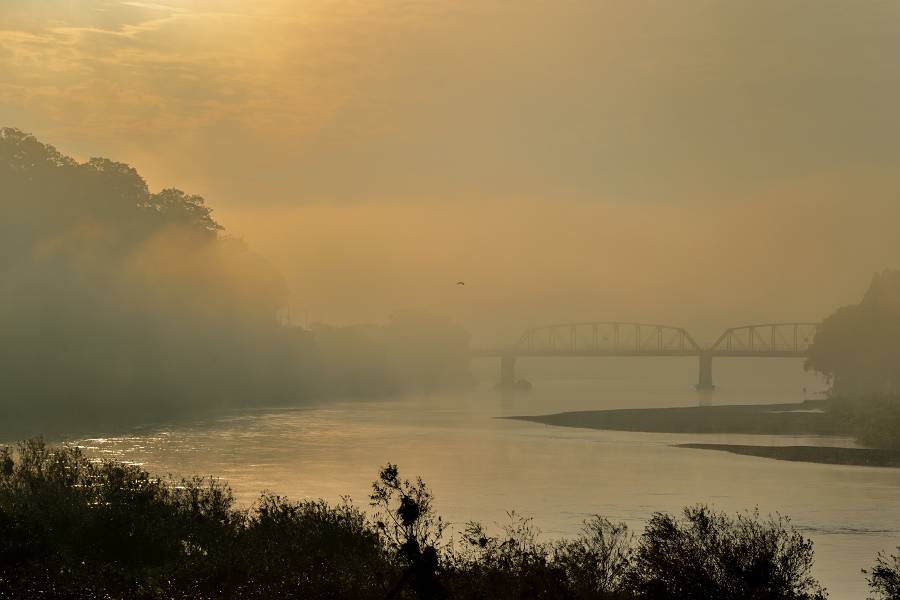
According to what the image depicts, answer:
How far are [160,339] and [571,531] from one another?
73.3 meters

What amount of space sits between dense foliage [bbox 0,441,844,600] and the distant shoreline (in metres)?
41.8

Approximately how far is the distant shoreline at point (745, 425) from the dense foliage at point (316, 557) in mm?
41833

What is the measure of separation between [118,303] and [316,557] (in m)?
76.7

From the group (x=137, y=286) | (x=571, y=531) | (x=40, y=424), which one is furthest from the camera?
(x=137, y=286)

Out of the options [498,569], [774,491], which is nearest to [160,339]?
[774,491]

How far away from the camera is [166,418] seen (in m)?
86.4

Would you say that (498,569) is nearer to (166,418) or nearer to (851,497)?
(851,497)

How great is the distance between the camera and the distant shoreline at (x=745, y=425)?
64844 mm

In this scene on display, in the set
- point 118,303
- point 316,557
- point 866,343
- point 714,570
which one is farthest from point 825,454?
point 118,303

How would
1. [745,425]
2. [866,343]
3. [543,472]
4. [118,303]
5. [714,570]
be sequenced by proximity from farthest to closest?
[866,343] < [118,303] < [745,425] < [543,472] < [714,570]

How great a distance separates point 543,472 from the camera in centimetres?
5659

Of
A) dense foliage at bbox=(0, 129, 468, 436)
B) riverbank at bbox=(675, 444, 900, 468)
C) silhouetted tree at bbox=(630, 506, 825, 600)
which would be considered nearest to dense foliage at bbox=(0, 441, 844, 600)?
silhouetted tree at bbox=(630, 506, 825, 600)

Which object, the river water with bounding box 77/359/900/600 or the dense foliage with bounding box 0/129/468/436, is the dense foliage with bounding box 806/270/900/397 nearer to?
the river water with bounding box 77/359/900/600

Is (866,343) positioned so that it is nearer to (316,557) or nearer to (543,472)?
(543,472)
